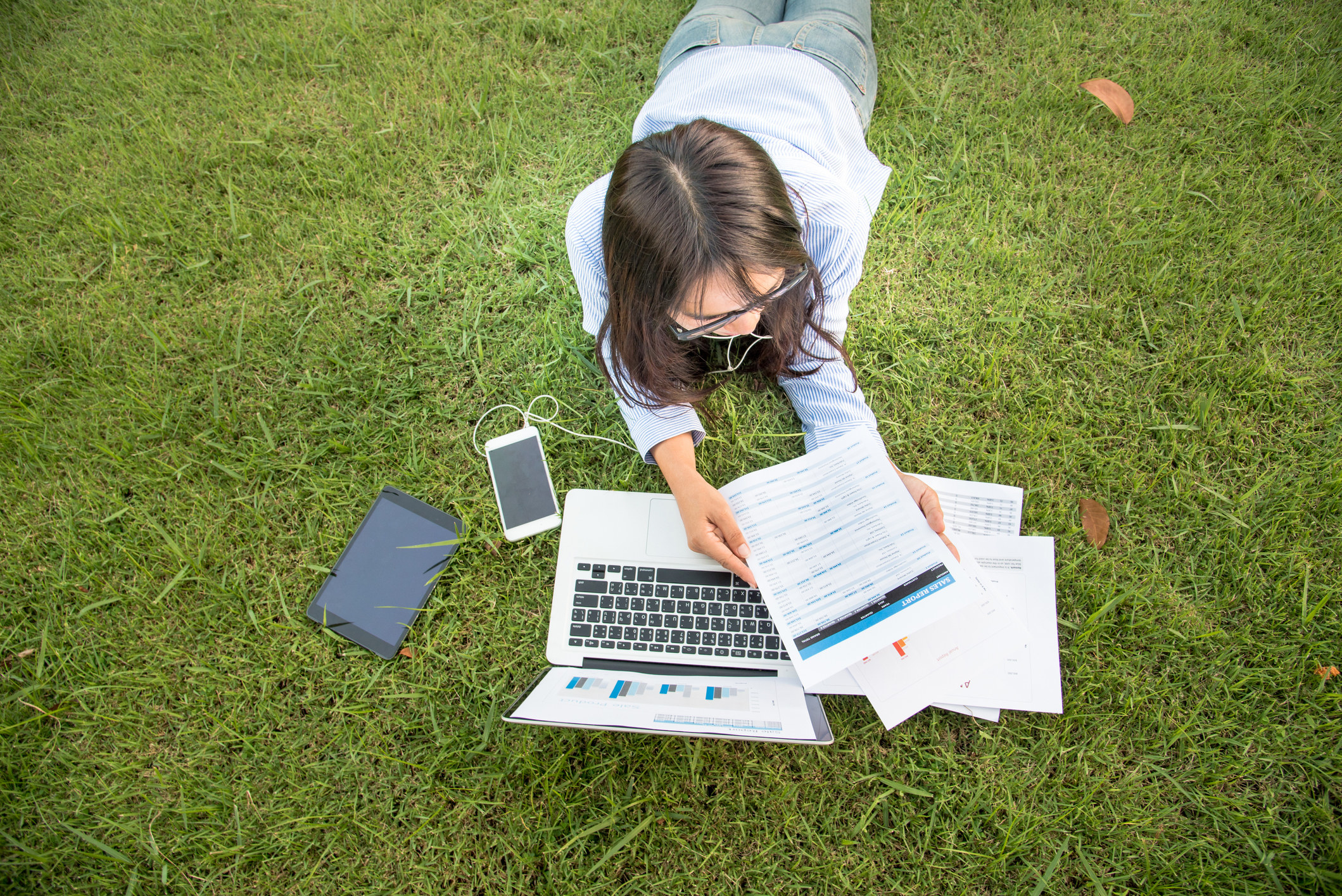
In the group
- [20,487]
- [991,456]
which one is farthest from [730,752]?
[20,487]

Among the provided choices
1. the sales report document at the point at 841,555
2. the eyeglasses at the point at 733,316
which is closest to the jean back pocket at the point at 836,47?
the eyeglasses at the point at 733,316

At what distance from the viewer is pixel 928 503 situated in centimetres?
156

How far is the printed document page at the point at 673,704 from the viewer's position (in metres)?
1.25

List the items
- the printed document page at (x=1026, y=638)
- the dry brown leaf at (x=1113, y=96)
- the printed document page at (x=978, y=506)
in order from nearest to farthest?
the printed document page at (x=1026, y=638)
the printed document page at (x=978, y=506)
the dry brown leaf at (x=1113, y=96)

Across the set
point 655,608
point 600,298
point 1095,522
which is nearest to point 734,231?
point 600,298

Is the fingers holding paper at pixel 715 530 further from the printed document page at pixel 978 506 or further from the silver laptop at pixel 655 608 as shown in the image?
the printed document page at pixel 978 506

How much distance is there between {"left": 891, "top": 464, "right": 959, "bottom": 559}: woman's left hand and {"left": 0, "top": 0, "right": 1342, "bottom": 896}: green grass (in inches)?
11.0

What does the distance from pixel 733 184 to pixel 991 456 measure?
1.24 m

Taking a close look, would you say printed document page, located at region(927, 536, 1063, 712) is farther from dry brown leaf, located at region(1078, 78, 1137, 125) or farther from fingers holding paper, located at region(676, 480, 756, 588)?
dry brown leaf, located at region(1078, 78, 1137, 125)

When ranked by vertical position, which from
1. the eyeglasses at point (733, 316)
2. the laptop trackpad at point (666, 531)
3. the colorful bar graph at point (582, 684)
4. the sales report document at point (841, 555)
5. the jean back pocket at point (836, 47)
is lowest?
the colorful bar graph at point (582, 684)

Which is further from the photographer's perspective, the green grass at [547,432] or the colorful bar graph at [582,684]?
the green grass at [547,432]

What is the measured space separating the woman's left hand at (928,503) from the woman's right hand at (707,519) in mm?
448

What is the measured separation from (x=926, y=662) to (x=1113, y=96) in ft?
6.92

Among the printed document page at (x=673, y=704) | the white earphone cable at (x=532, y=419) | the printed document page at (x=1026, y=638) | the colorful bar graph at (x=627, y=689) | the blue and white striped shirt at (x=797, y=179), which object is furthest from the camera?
the white earphone cable at (x=532, y=419)
